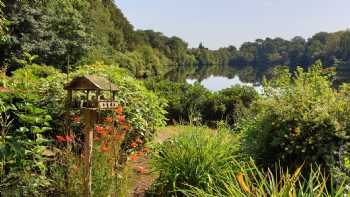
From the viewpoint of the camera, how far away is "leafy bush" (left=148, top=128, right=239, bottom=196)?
13.6 ft

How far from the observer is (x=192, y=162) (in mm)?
4199

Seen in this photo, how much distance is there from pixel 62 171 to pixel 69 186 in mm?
283

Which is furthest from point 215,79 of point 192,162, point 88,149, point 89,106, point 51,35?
point 88,149

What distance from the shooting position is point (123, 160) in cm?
442

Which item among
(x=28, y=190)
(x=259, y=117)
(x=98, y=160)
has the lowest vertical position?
(x=28, y=190)

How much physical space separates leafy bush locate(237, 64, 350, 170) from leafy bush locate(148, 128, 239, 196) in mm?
446

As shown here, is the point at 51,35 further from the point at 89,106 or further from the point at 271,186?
the point at 271,186

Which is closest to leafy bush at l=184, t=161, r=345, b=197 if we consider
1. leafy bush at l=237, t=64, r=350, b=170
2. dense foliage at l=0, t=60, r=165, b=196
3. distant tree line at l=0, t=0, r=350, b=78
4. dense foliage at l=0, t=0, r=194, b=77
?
leafy bush at l=237, t=64, r=350, b=170

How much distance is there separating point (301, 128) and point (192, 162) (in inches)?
50.9

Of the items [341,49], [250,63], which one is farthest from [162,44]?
[250,63]

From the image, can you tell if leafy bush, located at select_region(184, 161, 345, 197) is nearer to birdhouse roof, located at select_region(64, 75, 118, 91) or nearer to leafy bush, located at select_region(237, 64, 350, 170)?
leafy bush, located at select_region(237, 64, 350, 170)

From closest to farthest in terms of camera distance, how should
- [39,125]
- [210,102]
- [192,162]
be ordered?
1. [192,162]
2. [39,125]
3. [210,102]

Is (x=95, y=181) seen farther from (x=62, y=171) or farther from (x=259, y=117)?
(x=259, y=117)

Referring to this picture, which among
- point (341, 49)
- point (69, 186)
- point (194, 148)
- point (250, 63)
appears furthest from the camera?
point (250, 63)
